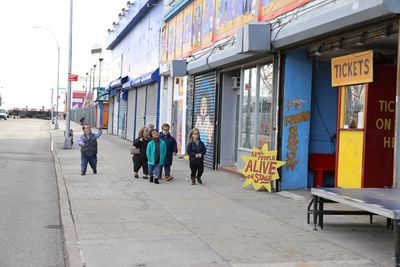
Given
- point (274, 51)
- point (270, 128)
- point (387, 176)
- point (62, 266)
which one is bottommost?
point (62, 266)

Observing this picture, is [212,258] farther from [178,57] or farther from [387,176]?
[178,57]

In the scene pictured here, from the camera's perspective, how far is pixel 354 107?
1108 centimetres

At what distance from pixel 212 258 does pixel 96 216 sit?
330 centimetres

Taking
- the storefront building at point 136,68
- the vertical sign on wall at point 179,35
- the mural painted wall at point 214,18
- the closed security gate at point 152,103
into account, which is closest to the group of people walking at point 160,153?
Answer: the mural painted wall at point 214,18

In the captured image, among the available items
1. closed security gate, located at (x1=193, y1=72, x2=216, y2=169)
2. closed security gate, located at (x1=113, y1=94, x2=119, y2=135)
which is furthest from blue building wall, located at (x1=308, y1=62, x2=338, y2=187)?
closed security gate, located at (x1=113, y1=94, x2=119, y2=135)

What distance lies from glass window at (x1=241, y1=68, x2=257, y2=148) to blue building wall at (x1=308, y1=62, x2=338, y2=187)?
1959mm

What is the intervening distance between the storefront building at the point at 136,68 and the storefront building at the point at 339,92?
13902 millimetres

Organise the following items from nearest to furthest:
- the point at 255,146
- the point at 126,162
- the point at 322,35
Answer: the point at 322,35 → the point at 255,146 → the point at 126,162

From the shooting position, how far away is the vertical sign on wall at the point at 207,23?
60.3ft

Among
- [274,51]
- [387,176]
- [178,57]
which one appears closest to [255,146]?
[274,51]

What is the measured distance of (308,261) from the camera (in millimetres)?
6586

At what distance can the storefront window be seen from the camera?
10.9 metres

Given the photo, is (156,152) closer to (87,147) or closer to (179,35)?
(87,147)

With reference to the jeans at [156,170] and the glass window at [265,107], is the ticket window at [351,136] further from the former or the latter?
the jeans at [156,170]
